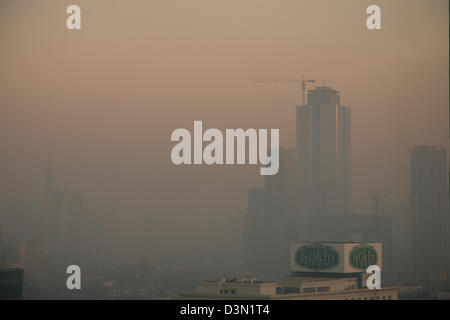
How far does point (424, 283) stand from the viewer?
8575 cm

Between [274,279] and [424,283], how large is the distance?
18.2m

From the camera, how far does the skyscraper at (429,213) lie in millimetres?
88562

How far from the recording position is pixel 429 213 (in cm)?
9475

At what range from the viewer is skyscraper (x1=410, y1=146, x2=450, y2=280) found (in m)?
88.6

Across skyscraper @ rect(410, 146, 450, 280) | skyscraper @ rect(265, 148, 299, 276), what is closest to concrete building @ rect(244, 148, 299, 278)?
skyscraper @ rect(265, 148, 299, 276)

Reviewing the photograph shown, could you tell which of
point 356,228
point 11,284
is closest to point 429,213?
point 356,228

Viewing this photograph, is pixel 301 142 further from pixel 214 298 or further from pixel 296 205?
pixel 214 298

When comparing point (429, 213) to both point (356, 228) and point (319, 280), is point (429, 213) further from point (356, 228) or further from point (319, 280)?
point (319, 280)

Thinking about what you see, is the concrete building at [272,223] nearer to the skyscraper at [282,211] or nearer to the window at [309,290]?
the skyscraper at [282,211]

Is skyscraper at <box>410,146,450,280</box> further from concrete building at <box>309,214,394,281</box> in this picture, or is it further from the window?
the window

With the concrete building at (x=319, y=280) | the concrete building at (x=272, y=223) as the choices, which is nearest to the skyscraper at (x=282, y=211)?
the concrete building at (x=272, y=223)

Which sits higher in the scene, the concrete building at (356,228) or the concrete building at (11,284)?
the concrete building at (356,228)

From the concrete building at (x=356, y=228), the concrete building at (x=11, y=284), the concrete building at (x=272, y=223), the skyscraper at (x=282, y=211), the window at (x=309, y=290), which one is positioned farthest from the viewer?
the concrete building at (x=356, y=228)

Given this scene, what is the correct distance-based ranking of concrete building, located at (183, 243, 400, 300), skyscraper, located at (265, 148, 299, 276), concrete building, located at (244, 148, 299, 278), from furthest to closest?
skyscraper, located at (265, 148, 299, 276)
concrete building, located at (244, 148, 299, 278)
concrete building, located at (183, 243, 400, 300)
